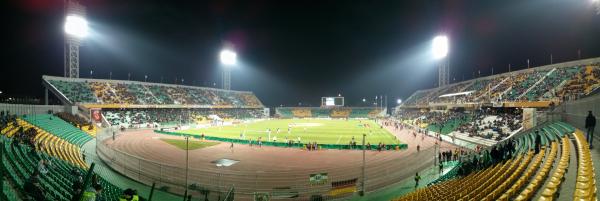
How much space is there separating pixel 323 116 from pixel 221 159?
267 ft

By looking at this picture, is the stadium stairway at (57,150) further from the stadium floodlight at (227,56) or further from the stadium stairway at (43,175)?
the stadium floodlight at (227,56)

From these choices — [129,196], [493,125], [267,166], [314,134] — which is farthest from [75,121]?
[493,125]

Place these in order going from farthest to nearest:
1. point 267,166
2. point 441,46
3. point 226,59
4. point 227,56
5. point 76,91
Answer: point 226,59, point 227,56, point 441,46, point 76,91, point 267,166

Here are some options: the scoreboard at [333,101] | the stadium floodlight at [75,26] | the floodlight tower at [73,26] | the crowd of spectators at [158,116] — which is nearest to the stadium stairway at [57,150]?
the floodlight tower at [73,26]

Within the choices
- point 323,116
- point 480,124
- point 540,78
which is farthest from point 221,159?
point 323,116

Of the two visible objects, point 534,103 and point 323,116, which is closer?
point 534,103

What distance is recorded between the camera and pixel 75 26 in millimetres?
45125

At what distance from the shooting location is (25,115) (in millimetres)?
29891

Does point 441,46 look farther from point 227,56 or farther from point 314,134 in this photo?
point 227,56

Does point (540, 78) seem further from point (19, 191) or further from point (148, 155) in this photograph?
point (19, 191)

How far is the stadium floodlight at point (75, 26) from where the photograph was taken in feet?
147

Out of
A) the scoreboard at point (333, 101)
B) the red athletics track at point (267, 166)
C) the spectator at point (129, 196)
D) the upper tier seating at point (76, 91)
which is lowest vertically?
the red athletics track at point (267, 166)

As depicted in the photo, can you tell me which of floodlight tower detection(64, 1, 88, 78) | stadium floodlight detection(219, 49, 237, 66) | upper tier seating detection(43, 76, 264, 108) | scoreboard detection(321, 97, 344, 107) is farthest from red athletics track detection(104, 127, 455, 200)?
scoreboard detection(321, 97, 344, 107)

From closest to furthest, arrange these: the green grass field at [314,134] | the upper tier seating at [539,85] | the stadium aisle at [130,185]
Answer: the stadium aisle at [130,185], the upper tier seating at [539,85], the green grass field at [314,134]
